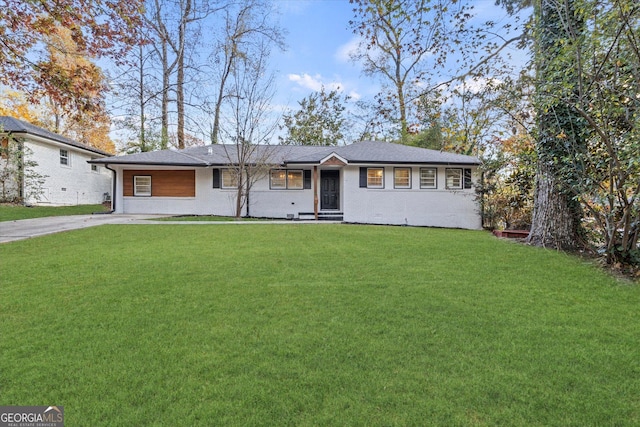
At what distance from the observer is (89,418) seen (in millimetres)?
1857

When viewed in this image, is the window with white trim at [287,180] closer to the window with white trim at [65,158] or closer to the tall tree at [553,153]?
the tall tree at [553,153]

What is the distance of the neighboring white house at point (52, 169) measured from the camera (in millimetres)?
15531

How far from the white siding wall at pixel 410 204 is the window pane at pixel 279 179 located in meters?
3.29

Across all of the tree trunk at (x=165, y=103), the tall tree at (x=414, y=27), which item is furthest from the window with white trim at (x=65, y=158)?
the tall tree at (x=414, y=27)

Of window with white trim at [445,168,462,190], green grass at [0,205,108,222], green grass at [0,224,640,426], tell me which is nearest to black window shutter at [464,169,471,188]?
window with white trim at [445,168,462,190]

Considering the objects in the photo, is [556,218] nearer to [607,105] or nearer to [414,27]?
[607,105]

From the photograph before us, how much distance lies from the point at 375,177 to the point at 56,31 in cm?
1142

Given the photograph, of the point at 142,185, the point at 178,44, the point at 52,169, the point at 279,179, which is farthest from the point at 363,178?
the point at 178,44

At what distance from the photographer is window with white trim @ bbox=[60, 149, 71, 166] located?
1838cm

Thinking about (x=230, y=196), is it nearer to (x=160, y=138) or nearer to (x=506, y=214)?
(x=160, y=138)

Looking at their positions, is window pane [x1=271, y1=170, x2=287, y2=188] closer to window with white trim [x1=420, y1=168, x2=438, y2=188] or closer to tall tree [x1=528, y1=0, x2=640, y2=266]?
window with white trim [x1=420, y1=168, x2=438, y2=188]

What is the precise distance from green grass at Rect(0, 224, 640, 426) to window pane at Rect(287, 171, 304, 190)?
10617mm

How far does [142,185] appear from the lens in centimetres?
1617

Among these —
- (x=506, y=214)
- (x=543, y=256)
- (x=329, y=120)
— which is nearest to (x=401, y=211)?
(x=506, y=214)
